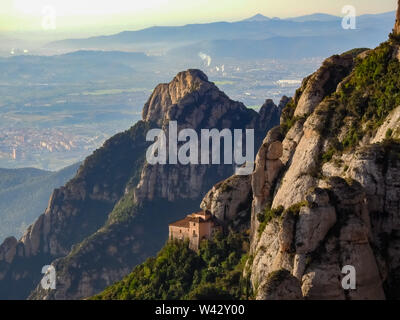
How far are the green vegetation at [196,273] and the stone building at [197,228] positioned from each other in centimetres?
75

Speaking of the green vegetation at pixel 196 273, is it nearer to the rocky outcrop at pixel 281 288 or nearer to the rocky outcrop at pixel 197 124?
the rocky outcrop at pixel 281 288

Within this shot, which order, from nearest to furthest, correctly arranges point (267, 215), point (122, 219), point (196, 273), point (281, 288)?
1. point (281, 288)
2. point (267, 215)
3. point (196, 273)
4. point (122, 219)

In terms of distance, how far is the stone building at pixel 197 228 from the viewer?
7806 cm

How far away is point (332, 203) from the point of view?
2057 inches

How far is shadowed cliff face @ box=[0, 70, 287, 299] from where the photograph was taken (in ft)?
537

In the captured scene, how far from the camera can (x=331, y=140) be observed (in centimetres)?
6569

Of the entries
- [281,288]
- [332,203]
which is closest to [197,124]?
[332,203]

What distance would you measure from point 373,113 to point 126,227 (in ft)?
363

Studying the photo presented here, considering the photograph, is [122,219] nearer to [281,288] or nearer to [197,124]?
[197,124]

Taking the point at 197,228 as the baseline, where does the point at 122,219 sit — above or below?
below

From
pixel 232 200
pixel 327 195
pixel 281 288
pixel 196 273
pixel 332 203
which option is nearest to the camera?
pixel 281 288

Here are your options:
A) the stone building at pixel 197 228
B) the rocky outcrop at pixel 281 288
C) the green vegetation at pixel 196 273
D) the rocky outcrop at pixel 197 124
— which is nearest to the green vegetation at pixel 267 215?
the green vegetation at pixel 196 273

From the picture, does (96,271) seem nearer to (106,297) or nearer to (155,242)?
(155,242)

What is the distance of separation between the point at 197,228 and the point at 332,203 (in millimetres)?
27920
